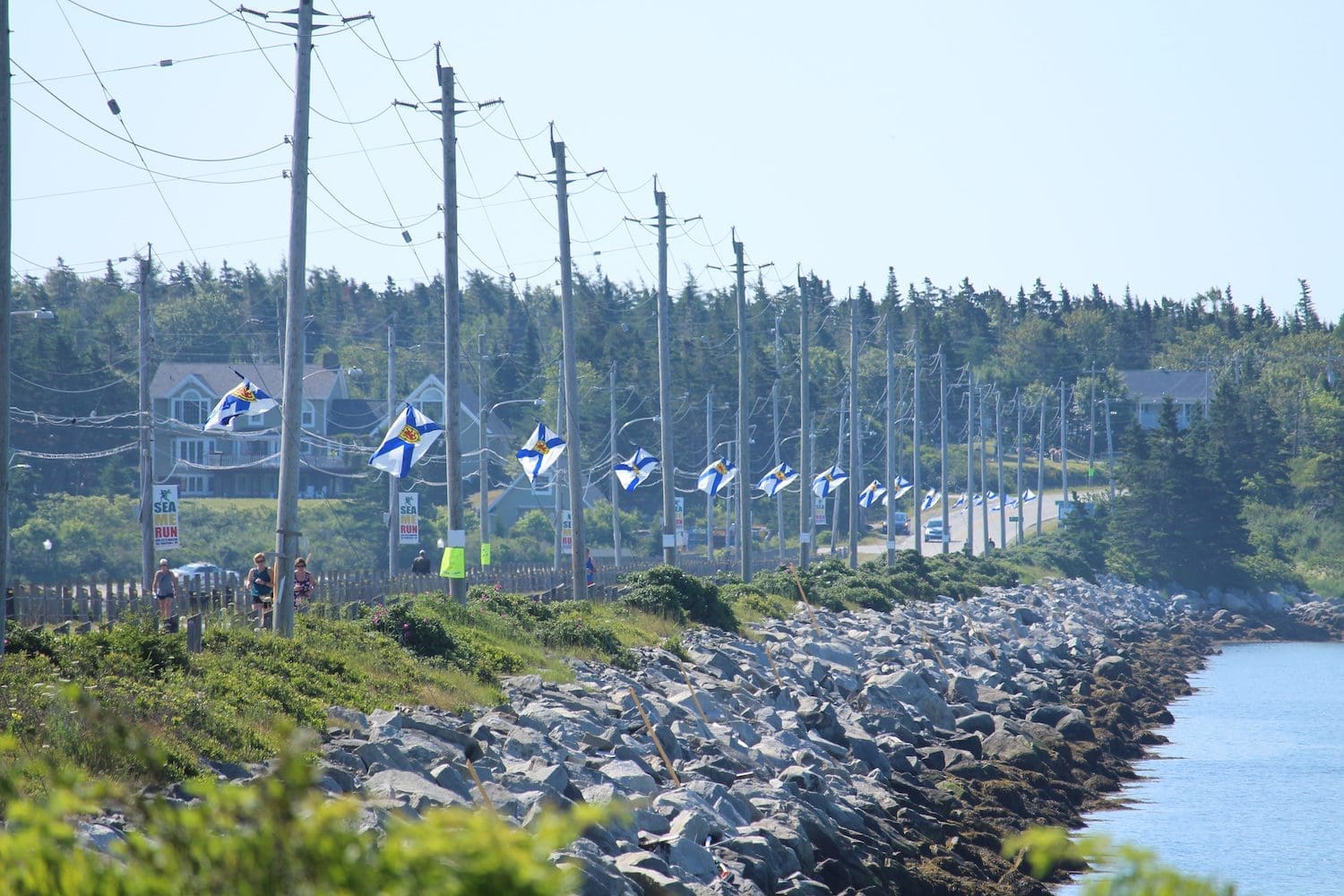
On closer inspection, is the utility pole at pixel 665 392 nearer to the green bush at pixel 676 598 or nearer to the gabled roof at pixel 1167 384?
the green bush at pixel 676 598

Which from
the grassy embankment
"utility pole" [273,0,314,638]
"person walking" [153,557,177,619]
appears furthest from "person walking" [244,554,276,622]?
"utility pole" [273,0,314,638]

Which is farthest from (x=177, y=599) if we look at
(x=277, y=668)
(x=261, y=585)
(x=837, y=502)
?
(x=837, y=502)

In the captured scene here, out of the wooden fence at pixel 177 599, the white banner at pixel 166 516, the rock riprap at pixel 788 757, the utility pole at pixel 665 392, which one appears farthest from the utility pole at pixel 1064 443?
the white banner at pixel 166 516

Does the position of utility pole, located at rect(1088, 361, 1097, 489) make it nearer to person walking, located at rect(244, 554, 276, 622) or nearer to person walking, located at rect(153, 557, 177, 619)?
person walking, located at rect(153, 557, 177, 619)

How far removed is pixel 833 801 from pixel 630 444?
290 feet

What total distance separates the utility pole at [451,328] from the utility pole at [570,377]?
3967 mm

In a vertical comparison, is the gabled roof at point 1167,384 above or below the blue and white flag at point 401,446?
above

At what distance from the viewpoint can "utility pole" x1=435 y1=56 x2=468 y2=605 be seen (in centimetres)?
2894

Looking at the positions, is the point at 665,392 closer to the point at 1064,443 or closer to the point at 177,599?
the point at 177,599

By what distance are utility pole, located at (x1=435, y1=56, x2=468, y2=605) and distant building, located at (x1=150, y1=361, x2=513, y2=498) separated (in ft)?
191

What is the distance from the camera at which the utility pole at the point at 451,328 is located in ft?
94.9

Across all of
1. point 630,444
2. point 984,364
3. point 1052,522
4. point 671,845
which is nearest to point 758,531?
point 630,444

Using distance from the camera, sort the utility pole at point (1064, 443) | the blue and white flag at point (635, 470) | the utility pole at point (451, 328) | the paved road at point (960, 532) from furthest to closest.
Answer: the utility pole at point (1064, 443) → the paved road at point (960, 532) → the blue and white flag at point (635, 470) → the utility pole at point (451, 328)

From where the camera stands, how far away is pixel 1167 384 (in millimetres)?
158875
